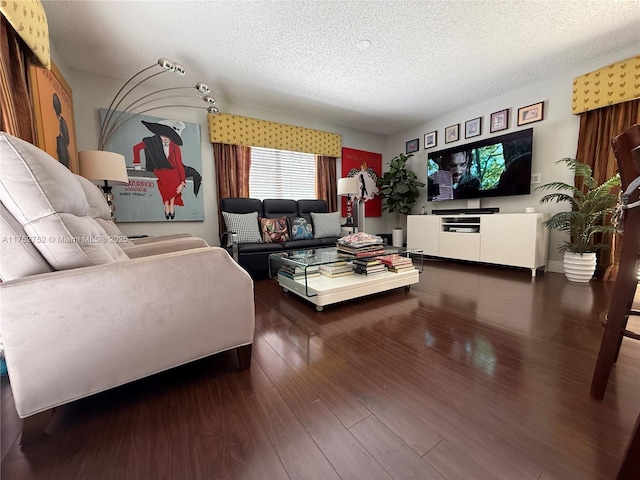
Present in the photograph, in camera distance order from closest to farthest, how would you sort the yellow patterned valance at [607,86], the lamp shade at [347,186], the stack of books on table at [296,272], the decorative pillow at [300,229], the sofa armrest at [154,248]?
1. the sofa armrest at [154,248]
2. the stack of books on table at [296,272]
3. the yellow patterned valance at [607,86]
4. the decorative pillow at [300,229]
5. the lamp shade at [347,186]

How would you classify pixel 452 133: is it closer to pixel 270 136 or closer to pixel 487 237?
pixel 487 237

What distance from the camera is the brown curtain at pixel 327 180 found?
404cm

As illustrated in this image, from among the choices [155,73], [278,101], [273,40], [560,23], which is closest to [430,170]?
[560,23]

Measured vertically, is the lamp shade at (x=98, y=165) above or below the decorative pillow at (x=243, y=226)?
above

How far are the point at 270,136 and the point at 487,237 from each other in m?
3.10

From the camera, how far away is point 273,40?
209cm

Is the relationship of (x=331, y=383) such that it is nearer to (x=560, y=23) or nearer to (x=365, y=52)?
(x=365, y=52)

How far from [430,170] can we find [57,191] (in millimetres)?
4177

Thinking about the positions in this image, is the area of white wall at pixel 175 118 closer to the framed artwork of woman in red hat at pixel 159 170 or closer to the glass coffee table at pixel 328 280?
the framed artwork of woman in red hat at pixel 159 170

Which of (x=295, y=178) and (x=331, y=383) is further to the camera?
(x=295, y=178)

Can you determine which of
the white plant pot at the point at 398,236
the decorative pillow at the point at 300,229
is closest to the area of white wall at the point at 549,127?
the white plant pot at the point at 398,236

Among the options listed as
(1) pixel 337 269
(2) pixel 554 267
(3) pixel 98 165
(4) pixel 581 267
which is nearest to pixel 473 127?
(2) pixel 554 267

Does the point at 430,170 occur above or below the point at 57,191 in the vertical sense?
above

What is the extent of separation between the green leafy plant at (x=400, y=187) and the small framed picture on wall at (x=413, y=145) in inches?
5.2
